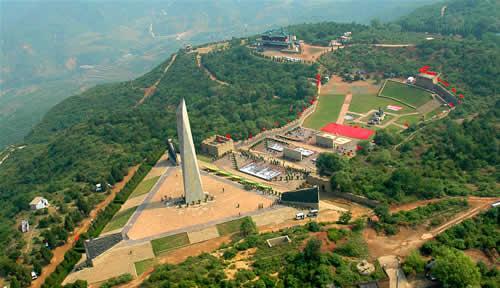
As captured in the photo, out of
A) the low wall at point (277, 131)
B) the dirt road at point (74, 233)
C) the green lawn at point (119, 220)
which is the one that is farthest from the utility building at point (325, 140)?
the green lawn at point (119, 220)

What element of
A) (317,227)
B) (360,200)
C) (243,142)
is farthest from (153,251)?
(243,142)

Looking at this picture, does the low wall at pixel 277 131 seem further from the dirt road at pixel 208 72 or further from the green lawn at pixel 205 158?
the dirt road at pixel 208 72

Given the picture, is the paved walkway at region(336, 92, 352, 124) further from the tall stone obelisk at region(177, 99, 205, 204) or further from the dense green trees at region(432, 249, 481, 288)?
the dense green trees at region(432, 249, 481, 288)

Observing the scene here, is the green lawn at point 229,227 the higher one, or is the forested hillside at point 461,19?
the forested hillside at point 461,19

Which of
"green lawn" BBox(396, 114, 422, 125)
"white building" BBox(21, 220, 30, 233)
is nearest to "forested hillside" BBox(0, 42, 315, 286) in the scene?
"white building" BBox(21, 220, 30, 233)

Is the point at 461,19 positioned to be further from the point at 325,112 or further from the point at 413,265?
the point at 413,265

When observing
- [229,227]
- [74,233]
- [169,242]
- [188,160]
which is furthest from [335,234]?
[74,233]

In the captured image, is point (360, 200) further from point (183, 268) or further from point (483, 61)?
point (483, 61)
